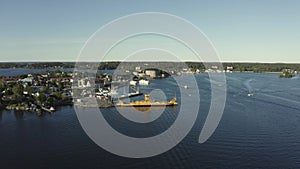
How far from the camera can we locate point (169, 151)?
18.1ft

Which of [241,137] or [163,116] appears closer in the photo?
[241,137]

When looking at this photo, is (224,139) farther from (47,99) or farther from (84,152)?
(47,99)

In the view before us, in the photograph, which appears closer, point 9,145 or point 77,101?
point 9,145

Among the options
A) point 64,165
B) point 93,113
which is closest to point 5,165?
point 64,165

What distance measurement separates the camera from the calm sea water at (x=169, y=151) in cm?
502

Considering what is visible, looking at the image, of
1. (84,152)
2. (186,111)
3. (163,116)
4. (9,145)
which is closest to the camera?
(84,152)

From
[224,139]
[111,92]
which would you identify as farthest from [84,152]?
[111,92]

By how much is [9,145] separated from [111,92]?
297 inches

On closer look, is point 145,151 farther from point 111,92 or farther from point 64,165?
point 111,92

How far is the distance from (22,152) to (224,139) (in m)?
4.25

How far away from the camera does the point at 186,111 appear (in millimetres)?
9484

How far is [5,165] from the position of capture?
4961 millimetres

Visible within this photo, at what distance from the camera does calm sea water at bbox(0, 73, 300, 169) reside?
5.02 metres

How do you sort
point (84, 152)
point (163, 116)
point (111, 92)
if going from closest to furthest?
point (84, 152) → point (163, 116) → point (111, 92)
